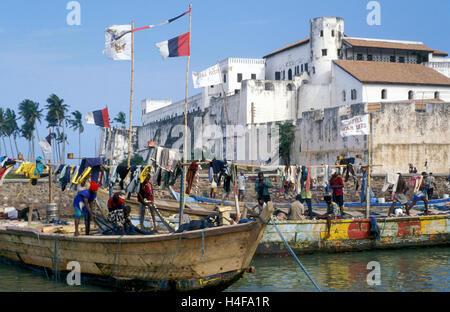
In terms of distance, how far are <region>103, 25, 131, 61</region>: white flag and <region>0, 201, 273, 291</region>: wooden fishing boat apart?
6.00 m

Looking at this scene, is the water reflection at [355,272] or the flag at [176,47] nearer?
the water reflection at [355,272]

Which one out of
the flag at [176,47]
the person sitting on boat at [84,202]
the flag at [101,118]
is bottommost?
the person sitting on boat at [84,202]

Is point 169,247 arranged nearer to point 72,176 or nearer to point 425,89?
point 72,176

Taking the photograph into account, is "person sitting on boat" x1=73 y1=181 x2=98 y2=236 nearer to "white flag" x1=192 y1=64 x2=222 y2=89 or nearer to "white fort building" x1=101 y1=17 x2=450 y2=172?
"white flag" x1=192 y1=64 x2=222 y2=89

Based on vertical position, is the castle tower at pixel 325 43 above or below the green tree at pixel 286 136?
above

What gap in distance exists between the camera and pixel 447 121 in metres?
29.3

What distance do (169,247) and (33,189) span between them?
59.2ft

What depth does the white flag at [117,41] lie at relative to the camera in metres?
14.6

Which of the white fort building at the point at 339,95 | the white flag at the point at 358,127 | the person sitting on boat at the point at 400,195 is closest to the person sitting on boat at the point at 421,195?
the person sitting on boat at the point at 400,195

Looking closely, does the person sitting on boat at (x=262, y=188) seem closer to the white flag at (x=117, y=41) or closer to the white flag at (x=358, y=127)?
the white flag at (x=358, y=127)

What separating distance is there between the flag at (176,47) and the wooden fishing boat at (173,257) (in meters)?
4.49

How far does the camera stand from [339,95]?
136 ft

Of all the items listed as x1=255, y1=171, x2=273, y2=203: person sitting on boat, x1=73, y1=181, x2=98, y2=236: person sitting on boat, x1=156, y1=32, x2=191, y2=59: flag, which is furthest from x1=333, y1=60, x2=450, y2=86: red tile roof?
x1=73, y1=181, x2=98, y2=236: person sitting on boat

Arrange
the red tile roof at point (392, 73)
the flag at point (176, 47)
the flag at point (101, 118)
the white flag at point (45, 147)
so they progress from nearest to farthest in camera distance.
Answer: the flag at point (176, 47)
the flag at point (101, 118)
the white flag at point (45, 147)
the red tile roof at point (392, 73)
